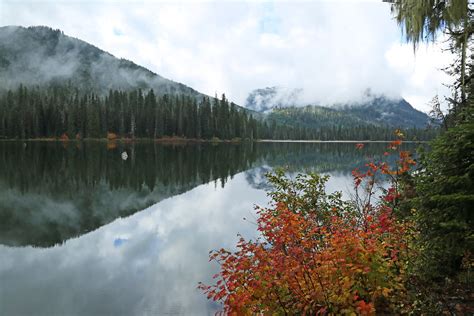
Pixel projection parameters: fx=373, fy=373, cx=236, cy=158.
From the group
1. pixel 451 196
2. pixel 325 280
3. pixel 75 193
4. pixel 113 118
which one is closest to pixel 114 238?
pixel 75 193

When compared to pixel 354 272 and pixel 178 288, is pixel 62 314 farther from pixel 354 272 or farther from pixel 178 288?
pixel 354 272

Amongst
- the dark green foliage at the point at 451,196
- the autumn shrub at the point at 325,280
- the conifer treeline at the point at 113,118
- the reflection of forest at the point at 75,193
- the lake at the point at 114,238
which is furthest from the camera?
the conifer treeline at the point at 113,118

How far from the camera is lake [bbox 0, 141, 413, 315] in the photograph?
11.0 metres

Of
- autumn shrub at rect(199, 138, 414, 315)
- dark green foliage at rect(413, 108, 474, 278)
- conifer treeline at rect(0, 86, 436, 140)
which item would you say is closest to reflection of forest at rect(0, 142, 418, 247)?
autumn shrub at rect(199, 138, 414, 315)

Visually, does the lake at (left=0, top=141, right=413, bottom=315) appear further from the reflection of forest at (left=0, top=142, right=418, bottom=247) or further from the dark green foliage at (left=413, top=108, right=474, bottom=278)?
the dark green foliage at (left=413, top=108, right=474, bottom=278)

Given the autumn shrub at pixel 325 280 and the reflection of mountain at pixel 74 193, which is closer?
the autumn shrub at pixel 325 280

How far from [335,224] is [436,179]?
15.1 feet

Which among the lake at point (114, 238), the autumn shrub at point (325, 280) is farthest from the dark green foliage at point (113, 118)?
the autumn shrub at point (325, 280)

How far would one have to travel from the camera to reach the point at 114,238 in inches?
695

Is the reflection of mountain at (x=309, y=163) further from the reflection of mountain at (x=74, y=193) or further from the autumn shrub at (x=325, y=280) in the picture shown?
the autumn shrub at (x=325, y=280)

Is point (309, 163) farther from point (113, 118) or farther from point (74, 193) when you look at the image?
point (113, 118)

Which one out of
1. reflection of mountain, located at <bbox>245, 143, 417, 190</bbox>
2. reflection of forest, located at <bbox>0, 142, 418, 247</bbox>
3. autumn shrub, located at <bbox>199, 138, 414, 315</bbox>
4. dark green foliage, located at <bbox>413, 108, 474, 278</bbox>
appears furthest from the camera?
reflection of mountain, located at <bbox>245, 143, 417, 190</bbox>

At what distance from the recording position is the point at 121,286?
12.1 m

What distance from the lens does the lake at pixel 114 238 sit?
36.2ft
